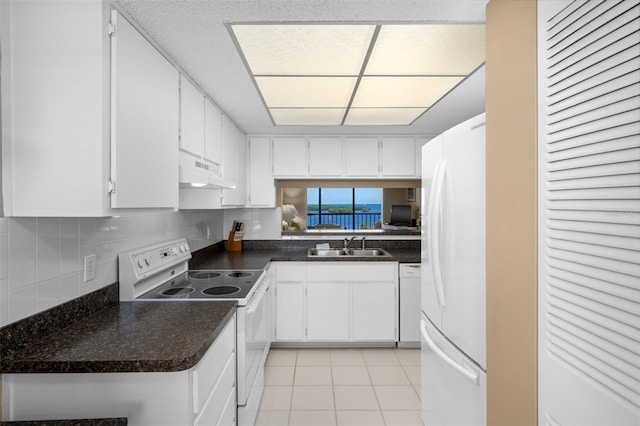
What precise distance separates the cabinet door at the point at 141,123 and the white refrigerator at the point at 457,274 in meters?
1.38

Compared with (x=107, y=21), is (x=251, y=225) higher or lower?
lower

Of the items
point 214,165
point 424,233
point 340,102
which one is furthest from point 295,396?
point 340,102

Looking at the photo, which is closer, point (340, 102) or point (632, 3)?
point (632, 3)

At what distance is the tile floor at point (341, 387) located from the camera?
2.29 metres

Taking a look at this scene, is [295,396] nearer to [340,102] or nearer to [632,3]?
[340,102]

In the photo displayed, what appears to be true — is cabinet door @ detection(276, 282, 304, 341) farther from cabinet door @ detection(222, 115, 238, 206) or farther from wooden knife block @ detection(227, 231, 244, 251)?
cabinet door @ detection(222, 115, 238, 206)

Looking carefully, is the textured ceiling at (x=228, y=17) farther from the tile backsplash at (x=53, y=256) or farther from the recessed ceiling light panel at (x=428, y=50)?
the tile backsplash at (x=53, y=256)

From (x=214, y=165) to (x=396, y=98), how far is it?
1.50 metres

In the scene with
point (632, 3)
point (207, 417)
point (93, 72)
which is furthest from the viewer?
point (207, 417)

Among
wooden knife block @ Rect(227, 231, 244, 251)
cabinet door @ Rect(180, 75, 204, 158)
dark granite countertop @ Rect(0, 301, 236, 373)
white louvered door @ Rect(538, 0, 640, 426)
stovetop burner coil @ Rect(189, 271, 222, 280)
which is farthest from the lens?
wooden knife block @ Rect(227, 231, 244, 251)

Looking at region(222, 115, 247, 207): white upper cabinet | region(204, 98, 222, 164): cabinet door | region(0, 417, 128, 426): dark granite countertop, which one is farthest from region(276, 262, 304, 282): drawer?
region(0, 417, 128, 426): dark granite countertop

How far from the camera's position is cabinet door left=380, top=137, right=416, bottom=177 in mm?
3760

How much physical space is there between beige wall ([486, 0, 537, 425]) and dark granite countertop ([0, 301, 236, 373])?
1144 millimetres

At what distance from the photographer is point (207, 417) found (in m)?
1.42
